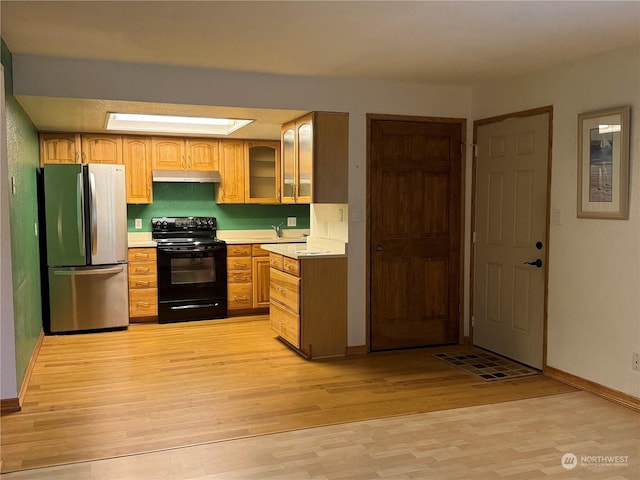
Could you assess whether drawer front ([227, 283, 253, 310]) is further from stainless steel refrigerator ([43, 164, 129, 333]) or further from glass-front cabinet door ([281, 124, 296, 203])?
glass-front cabinet door ([281, 124, 296, 203])

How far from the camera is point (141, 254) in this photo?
20.6 ft

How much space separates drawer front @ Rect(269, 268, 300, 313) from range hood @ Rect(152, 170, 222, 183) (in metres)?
1.75

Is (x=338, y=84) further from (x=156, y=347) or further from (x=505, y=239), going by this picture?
(x=156, y=347)

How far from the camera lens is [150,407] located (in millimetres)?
3727

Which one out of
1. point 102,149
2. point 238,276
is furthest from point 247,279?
point 102,149

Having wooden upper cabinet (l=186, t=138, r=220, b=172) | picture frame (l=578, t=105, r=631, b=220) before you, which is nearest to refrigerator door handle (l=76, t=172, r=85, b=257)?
wooden upper cabinet (l=186, t=138, r=220, b=172)

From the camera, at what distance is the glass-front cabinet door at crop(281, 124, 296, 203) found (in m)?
5.27

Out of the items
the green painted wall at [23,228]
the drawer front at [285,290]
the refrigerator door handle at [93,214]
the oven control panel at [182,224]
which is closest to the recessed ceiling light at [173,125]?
the refrigerator door handle at [93,214]

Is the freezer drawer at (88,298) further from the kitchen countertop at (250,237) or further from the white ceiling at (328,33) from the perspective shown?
the white ceiling at (328,33)

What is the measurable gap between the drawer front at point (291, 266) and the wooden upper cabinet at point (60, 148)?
9.06 ft

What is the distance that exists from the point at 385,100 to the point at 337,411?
2.68 meters

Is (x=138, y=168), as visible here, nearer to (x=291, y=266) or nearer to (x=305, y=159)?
(x=305, y=159)

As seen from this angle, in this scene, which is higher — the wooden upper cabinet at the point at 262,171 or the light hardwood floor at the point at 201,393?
the wooden upper cabinet at the point at 262,171

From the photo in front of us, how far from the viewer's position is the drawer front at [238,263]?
662 cm
